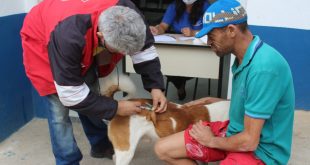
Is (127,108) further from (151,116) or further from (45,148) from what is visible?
(45,148)

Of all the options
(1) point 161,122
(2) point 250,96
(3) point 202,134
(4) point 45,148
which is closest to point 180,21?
(4) point 45,148

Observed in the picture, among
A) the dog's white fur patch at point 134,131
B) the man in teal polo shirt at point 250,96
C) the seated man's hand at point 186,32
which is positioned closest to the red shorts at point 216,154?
the man in teal polo shirt at point 250,96

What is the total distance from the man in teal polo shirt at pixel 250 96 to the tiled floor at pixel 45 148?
35.7 inches

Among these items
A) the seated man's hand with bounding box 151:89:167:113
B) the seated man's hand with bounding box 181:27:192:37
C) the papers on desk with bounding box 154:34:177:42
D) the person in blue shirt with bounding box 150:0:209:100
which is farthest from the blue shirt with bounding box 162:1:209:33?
the seated man's hand with bounding box 151:89:167:113

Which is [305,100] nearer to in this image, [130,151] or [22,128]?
[130,151]

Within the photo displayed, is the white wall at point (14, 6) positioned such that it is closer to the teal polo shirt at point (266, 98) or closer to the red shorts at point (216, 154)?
the red shorts at point (216, 154)

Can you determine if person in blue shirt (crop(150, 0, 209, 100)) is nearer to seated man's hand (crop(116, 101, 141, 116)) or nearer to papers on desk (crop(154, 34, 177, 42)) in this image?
papers on desk (crop(154, 34, 177, 42))

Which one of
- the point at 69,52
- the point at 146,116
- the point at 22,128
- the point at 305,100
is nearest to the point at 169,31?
the point at 305,100

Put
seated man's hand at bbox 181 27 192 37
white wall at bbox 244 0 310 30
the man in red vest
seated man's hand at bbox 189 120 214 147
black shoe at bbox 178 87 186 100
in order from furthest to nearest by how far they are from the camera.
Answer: black shoe at bbox 178 87 186 100 → seated man's hand at bbox 181 27 192 37 → white wall at bbox 244 0 310 30 → seated man's hand at bbox 189 120 214 147 → the man in red vest

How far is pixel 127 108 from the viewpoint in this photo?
78.4 inches

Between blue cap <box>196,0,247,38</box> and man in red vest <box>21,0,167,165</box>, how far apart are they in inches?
12.0

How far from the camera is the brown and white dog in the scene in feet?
6.89

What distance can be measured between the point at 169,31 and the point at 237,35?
2.45m

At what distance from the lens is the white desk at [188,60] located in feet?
10.2
